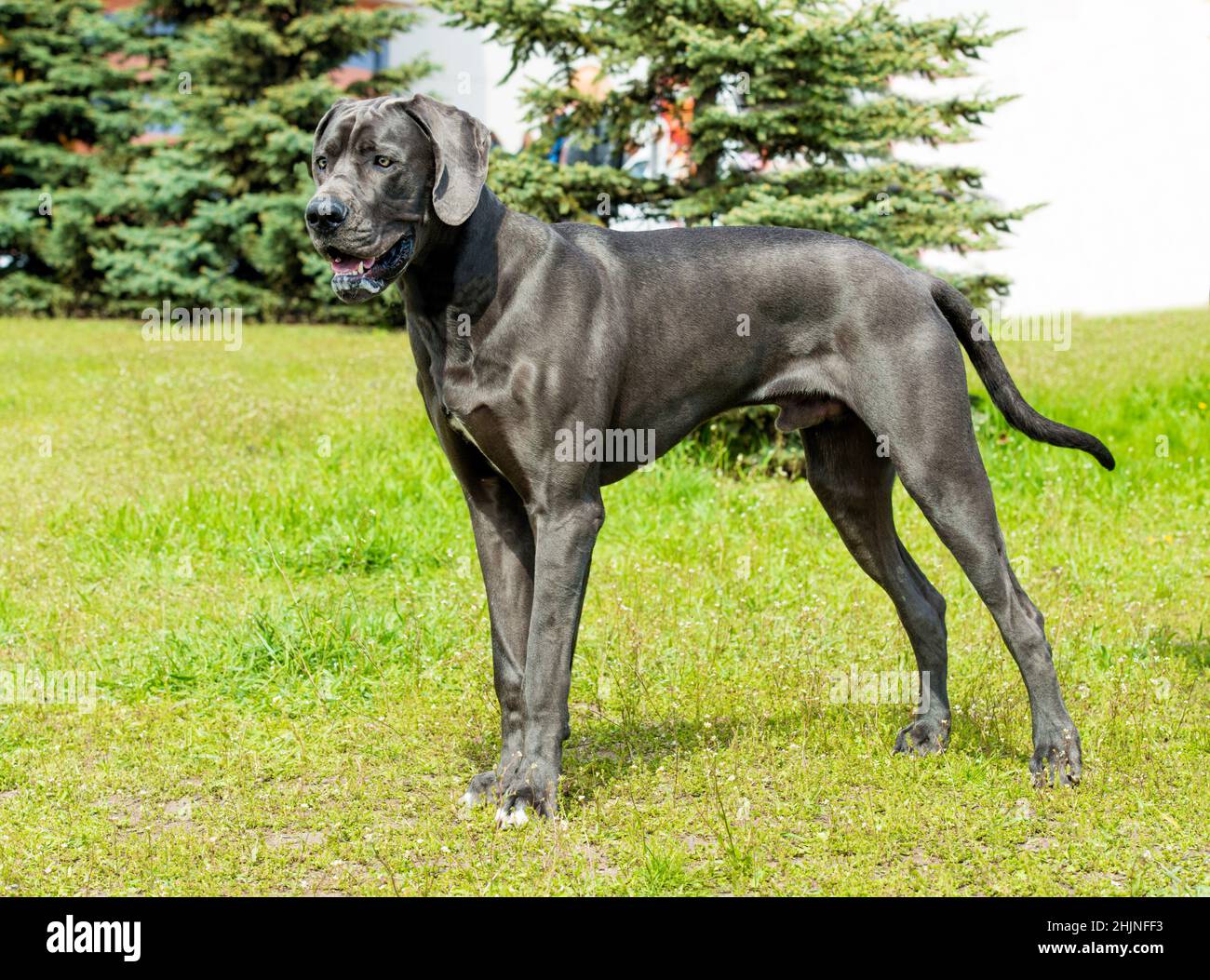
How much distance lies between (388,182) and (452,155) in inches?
8.3

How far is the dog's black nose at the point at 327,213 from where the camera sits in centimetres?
342

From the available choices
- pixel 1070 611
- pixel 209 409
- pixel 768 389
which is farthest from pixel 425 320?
pixel 209 409

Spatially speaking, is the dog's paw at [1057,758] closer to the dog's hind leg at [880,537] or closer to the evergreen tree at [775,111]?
the dog's hind leg at [880,537]

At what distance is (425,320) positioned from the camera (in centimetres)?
380

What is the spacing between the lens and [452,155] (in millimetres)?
3641

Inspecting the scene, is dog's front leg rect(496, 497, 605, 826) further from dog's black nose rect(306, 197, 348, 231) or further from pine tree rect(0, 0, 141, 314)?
pine tree rect(0, 0, 141, 314)

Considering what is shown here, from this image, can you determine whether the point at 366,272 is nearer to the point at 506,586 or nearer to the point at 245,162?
the point at 506,586

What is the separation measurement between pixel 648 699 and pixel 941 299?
1874 mm
